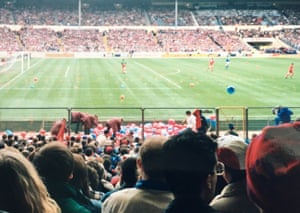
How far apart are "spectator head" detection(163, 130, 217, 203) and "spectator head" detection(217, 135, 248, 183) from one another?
84cm

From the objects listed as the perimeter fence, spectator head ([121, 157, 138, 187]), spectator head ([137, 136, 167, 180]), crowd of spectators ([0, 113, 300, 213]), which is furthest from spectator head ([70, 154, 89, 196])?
the perimeter fence

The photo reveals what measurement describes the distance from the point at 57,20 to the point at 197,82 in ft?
190

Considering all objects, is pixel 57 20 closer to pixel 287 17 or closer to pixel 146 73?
pixel 287 17

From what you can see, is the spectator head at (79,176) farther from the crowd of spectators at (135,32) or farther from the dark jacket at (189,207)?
the crowd of spectators at (135,32)

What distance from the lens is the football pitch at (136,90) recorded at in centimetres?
2352

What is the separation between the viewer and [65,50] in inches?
2832

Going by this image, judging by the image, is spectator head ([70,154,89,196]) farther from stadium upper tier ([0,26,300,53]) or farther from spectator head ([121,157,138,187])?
stadium upper tier ([0,26,300,53])

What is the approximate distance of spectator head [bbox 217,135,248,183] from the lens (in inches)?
142

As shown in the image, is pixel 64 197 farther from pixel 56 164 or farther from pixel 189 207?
pixel 189 207

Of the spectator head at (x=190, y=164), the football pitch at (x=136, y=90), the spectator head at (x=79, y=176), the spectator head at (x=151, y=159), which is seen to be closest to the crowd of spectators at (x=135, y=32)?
the football pitch at (x=136, y=90)

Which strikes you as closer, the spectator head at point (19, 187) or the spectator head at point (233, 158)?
the spectator head at point (19, 187)

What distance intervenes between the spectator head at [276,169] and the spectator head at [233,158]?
169 cm

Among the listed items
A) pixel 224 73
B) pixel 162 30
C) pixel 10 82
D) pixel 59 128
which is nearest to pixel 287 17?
pixel 162 30

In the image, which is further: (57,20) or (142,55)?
(57,20)
